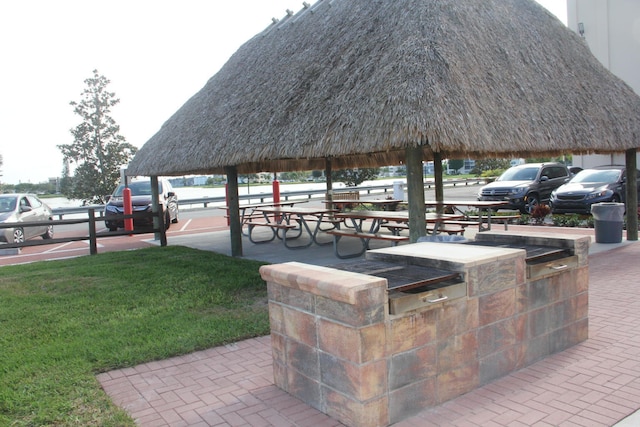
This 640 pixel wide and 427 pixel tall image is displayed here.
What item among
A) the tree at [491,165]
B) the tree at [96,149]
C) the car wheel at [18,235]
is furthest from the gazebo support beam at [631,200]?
the tree at [491,165]

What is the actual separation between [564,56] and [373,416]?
9.73m

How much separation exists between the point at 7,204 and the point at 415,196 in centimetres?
1184

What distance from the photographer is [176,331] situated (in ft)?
18.9

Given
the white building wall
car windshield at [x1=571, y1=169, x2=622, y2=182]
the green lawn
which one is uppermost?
the white building wall

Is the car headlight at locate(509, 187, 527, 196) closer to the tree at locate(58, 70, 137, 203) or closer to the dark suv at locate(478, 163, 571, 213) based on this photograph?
the dark suv at locate(478, 163, 571, 213)

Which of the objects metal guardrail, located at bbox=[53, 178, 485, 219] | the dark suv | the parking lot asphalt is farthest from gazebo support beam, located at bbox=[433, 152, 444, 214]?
the parking lot asphalt

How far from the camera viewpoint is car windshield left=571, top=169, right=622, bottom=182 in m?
15.0

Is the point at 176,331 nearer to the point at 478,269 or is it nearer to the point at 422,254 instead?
the point at 422,254

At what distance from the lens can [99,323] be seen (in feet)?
20.4

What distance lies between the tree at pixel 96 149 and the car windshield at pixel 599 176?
22581 millimetres

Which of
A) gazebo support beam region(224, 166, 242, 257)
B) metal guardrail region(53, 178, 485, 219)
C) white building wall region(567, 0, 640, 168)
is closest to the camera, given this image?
gazebo support beam region(224, 166, 242, 257)

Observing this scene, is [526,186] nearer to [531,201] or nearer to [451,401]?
[531,201]

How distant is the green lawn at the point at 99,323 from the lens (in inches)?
160

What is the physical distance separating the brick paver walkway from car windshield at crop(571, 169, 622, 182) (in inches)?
435
